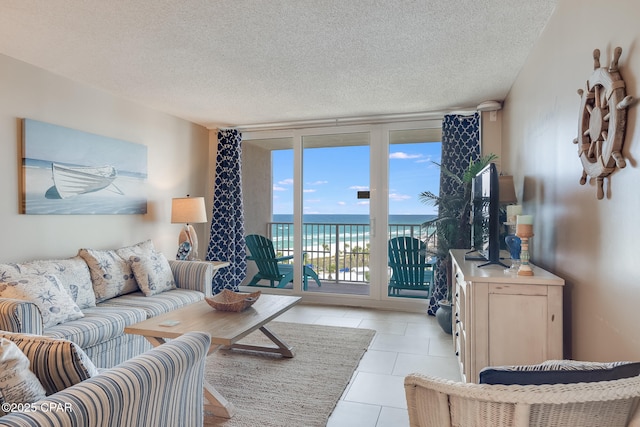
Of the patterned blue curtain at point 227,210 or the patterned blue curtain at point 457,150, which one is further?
the patterned blue curtain at point 227,210

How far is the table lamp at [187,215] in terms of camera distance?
14.4ft

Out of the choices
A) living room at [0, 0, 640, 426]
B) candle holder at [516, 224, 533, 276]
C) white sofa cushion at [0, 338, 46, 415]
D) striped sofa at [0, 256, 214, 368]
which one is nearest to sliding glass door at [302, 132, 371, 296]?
living room at [0, 0, 640, 426]

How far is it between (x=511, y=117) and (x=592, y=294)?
2.43 meters

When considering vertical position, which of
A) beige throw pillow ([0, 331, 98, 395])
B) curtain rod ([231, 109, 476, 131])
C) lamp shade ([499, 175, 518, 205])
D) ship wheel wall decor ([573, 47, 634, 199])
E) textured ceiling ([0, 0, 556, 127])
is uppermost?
textured ceiling ([0, 0, 556, 127])

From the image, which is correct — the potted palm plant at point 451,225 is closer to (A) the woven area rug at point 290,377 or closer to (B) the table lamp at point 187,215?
(A) the woven area rug at point 290,377

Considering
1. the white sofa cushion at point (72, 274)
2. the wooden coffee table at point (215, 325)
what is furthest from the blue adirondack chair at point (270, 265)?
the white sofa cushion at point (72, 274)

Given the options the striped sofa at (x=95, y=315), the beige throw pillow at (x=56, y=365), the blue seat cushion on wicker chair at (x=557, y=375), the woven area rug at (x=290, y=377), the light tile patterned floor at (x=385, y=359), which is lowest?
the light tile patterned floor at (x=385, y=359)

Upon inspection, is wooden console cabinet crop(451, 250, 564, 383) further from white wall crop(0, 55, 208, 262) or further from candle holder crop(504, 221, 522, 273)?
white wall crop(0, 55, 208, 262)

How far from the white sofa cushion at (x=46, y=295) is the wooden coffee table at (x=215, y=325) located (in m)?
0.59

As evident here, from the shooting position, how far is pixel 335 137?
5141 millimetres

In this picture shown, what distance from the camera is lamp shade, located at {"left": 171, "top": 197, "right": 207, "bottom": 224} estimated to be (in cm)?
440

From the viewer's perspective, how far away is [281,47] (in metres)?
2.74

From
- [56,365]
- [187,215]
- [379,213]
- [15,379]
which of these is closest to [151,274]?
[187,215]

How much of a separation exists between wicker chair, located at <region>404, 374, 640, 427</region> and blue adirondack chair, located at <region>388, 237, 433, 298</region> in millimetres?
3621
